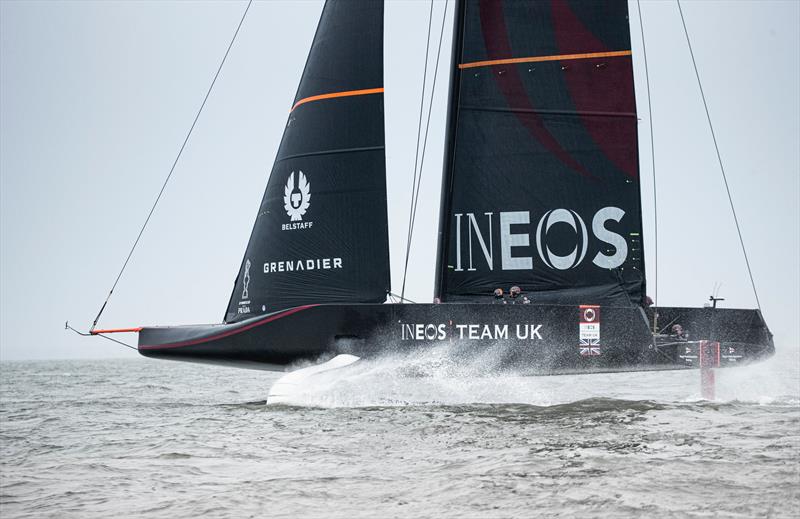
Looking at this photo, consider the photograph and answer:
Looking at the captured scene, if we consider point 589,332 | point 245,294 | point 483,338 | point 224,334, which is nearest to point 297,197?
point 245,294

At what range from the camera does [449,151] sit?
13.0 metres

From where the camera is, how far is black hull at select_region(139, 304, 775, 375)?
11.5 meters

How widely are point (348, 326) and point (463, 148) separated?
3204mm

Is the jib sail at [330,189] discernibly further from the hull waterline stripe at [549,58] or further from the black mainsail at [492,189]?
the hull waterline stripe at [549,58]

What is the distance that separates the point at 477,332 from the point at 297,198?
345cm

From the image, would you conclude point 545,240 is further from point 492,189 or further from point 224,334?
point 224,334

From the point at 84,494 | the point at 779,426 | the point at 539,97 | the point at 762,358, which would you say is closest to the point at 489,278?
the point at 539,97

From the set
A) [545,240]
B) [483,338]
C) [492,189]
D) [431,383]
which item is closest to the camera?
[483,338]

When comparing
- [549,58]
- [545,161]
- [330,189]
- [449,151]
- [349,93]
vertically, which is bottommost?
[330,189]

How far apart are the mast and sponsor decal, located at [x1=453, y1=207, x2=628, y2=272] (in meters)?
0.51

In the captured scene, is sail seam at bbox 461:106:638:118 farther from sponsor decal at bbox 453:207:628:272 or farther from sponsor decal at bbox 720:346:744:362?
sponsor decal at bbox 720:346:744:362

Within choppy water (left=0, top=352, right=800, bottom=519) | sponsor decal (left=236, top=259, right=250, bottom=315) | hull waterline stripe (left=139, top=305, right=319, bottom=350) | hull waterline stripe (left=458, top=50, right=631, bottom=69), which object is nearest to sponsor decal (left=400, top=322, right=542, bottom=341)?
choppy water (left=0, top=352, right=800, bottom=519)

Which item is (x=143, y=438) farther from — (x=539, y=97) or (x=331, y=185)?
(x=539, y=97)

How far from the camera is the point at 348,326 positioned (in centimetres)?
1170
